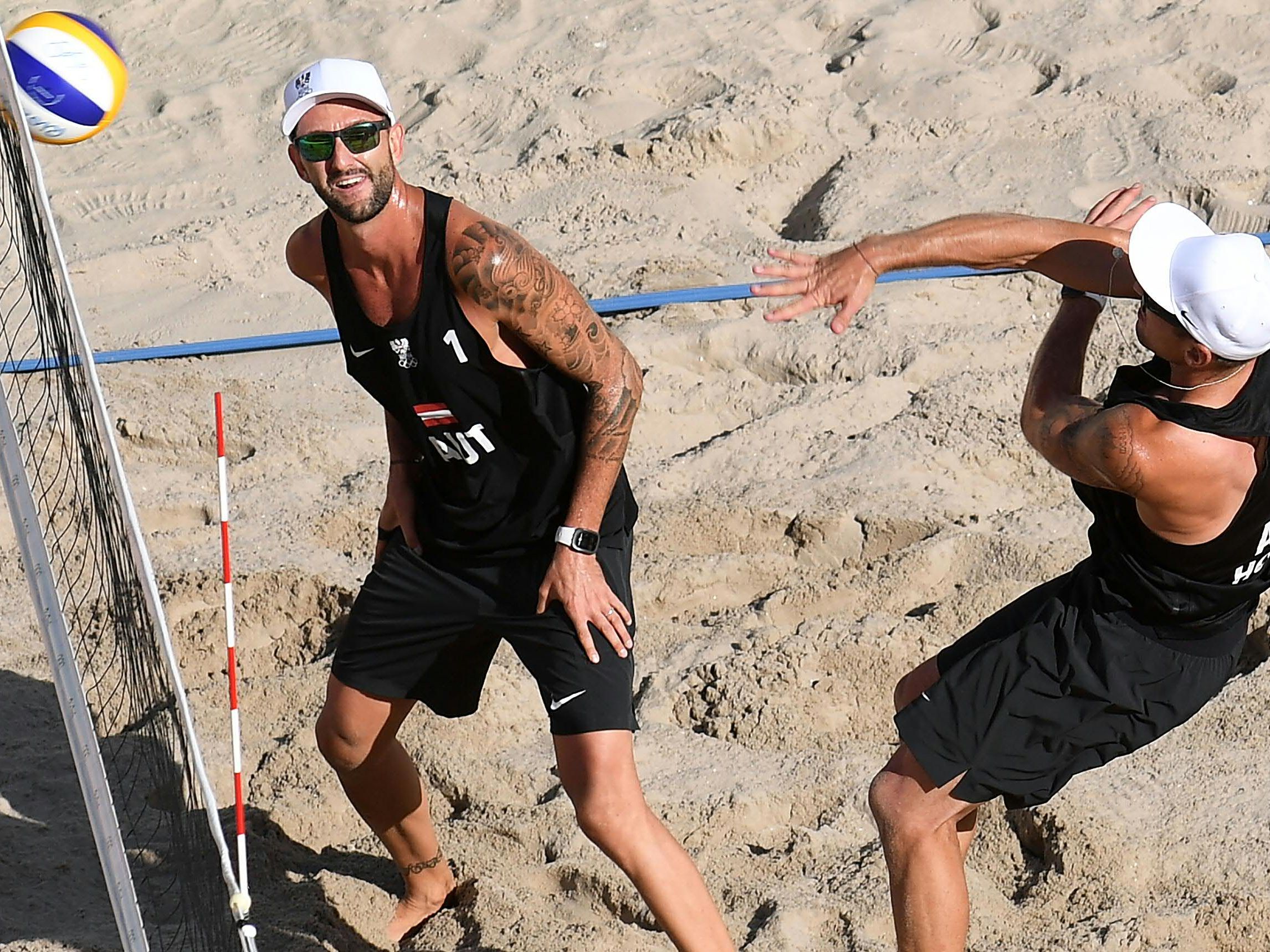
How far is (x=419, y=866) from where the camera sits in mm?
3631

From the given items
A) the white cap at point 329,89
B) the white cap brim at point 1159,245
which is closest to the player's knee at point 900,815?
the white cap brim at point 1159,245

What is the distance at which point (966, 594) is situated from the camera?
177 inches

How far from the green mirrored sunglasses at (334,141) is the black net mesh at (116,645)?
0.67 metres

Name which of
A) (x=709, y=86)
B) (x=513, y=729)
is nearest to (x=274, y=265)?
(x=709, y=86)

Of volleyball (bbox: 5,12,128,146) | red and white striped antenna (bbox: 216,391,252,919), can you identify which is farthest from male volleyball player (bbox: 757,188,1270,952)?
volleyball (bbox: 5,12,128,146)

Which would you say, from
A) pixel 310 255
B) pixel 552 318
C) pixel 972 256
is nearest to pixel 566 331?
pixel 552 318

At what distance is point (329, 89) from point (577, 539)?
40.3 inches

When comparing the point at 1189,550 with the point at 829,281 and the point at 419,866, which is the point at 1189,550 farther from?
the point at 419,866

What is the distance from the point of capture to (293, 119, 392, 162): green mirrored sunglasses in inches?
119

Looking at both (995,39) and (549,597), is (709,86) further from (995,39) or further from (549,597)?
(549,597)

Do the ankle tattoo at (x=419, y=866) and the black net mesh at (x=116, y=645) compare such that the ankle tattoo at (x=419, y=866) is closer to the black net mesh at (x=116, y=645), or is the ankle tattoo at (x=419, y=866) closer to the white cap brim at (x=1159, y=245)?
the black net mesh at (x=116, y=645)

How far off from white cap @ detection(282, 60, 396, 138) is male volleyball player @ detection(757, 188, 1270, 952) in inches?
35.7

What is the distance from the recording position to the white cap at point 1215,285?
2.69 meters

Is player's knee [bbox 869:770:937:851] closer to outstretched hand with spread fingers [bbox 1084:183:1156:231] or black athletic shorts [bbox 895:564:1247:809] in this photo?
black athletic shorts [bbox 895:564:1247:809]
